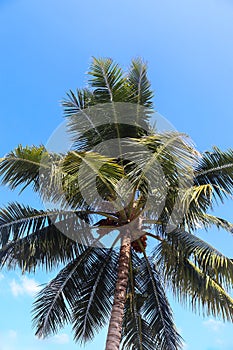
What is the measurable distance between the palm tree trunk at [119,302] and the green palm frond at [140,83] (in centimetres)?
319

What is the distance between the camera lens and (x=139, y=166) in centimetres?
786

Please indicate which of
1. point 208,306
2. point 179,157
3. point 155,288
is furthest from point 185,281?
point 179,157

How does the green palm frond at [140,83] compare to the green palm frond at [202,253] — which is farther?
the green palm frond at [140,83]

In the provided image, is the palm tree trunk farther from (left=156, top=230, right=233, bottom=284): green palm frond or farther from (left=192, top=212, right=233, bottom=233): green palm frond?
(left=192, top=212, right=233, bottom=233): green palm frond

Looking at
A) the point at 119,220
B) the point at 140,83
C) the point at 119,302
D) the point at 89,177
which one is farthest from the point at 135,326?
the point at 140,83

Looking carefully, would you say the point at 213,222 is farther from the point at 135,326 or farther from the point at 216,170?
the point at 135,326

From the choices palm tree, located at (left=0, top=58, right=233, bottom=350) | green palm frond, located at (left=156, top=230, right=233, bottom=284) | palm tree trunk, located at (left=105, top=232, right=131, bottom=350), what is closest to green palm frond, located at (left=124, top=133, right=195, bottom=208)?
palm tree, located at (left=0, top=58, right=233, bottom=350)

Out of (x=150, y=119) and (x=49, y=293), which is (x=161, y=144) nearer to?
(x=150, y=119)

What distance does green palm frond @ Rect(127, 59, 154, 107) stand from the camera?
9.84 m

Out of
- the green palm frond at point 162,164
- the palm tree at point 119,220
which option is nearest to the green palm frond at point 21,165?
the palm tree at point 119,220

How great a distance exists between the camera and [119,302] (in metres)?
8.31

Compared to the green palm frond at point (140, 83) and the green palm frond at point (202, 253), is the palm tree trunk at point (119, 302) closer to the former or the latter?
the green palm frond at point (202, 253)

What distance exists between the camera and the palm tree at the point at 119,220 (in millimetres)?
8078

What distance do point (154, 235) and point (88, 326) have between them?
2676mm
